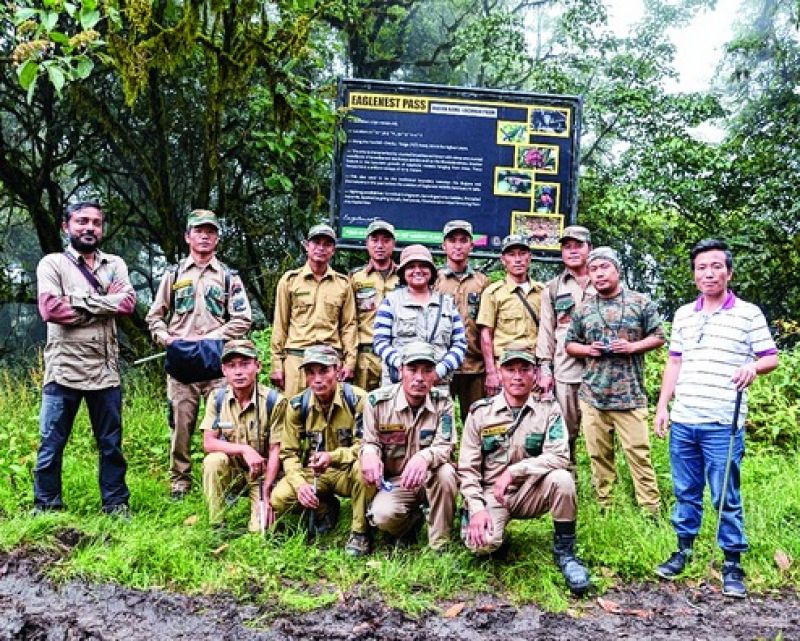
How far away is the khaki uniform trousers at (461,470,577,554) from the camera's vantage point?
3916 millimetres

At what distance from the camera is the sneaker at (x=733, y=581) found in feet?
12.4

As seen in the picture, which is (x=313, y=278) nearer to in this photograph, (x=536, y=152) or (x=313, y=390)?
(x=313, y=390)

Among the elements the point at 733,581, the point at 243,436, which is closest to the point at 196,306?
the point at 243,436

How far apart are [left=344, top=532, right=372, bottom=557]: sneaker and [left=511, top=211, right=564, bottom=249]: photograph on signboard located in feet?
10.7

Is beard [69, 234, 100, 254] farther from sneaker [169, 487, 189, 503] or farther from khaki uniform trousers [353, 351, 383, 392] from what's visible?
khaki uniform trousers [353, 351, 383, 392]

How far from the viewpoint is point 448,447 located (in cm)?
418

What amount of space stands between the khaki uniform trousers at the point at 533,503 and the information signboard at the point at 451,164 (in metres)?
2.84

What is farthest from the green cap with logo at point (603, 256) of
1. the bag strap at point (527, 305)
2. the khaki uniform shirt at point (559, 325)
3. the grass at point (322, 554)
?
the grass at point (322, 554)

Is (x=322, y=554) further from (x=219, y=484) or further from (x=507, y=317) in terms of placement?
(x=507, y=317)

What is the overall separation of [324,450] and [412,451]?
592 millimetres

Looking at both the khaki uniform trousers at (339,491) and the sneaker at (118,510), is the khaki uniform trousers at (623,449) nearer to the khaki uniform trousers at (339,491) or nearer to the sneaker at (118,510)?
the khaki uniform trousers at (339,491)

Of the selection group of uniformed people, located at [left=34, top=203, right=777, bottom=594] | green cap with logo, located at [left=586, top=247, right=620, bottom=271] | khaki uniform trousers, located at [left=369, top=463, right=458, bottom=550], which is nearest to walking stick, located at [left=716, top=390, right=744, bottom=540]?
group of uniformed people, located at [left=34, top=203, right=777, bottom=594]

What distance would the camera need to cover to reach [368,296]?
5.31 m

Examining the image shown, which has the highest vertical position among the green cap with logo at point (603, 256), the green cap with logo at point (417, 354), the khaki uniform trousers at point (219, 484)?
the green cap with logo at point (603, 256)
